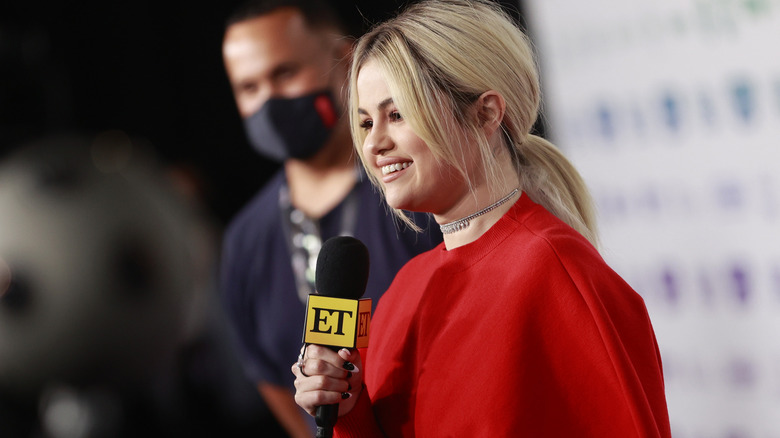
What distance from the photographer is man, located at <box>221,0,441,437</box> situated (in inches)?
76.2

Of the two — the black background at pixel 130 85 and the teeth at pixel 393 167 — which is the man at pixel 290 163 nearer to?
the black background at pixel 130 85

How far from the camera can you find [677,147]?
2.20 m

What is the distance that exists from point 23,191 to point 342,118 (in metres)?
1.70

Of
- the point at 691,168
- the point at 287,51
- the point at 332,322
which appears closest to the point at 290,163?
the point at 287,51

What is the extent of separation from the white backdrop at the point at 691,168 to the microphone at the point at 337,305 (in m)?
1.36

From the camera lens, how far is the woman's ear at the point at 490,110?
1.03 metres

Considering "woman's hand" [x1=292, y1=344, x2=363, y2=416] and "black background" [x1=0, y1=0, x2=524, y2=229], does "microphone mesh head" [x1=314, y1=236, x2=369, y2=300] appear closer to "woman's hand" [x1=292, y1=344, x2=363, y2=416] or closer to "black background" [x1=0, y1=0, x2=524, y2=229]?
"woman's hand" [x1=292, y1=344, x2=363, y2=416]

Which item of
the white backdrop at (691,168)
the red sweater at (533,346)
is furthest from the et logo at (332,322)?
the white backdrop at (691,168)

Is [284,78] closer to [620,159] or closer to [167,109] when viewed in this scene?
[620,159]

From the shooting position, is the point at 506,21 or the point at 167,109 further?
the point at 167,109

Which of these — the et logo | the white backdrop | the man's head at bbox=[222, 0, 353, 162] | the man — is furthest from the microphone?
the white backdrop

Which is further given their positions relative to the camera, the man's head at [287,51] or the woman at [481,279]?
the man's head at [287,51]

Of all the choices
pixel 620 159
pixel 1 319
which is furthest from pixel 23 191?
pixel 620 159

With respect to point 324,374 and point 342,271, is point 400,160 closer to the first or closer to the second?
point 342,271
